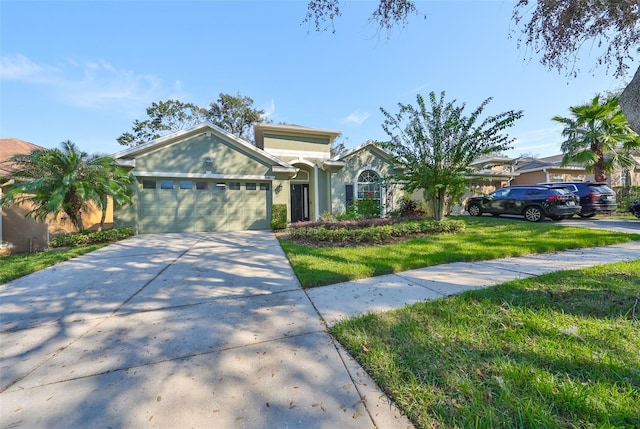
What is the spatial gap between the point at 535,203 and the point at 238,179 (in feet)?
45.0

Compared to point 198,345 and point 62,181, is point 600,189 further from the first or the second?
point 62,181

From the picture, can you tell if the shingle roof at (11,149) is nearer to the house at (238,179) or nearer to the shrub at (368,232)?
the house at (238,179)

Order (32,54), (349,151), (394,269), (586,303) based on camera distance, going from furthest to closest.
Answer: (349,151) → (32,54) → (394,269) → (586,303)

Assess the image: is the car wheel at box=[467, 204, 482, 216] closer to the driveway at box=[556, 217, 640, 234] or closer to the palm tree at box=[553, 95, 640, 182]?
the driveway at box=[556, 217, 640, 234]

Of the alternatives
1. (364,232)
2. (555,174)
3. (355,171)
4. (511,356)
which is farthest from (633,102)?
(555,174)

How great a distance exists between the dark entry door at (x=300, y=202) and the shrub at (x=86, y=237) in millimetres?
7722

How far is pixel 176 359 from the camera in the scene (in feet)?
7.63

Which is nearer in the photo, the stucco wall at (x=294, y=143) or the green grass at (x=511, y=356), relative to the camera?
the green grass at (x=511, y=356)

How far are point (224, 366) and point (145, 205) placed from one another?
36.2ft

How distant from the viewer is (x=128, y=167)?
34.4 ft

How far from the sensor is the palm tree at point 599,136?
12961 millimetres

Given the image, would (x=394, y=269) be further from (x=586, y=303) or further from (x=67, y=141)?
(x=67, y=141)

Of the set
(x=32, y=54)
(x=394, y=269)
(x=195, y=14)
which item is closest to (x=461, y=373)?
(x=394, y=269)

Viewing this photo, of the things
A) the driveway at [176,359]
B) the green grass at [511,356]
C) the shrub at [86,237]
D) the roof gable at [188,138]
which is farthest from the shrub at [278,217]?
the green grass at [511,356]
